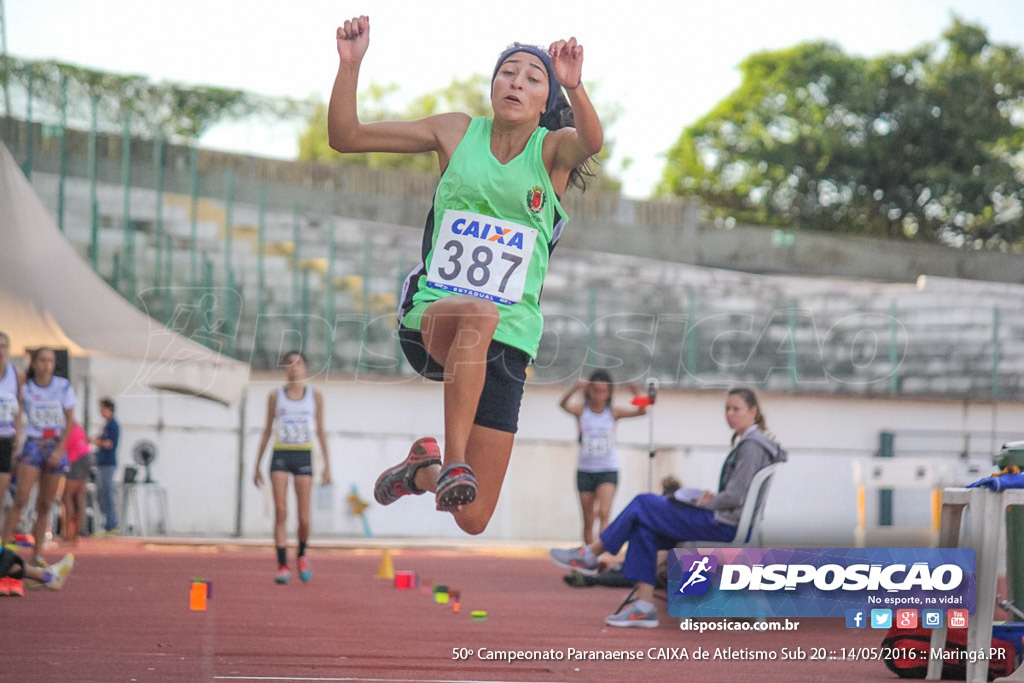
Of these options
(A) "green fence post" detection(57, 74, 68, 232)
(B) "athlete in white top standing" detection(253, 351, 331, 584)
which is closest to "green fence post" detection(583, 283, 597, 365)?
(A) "green fence post" detection(57, 74, 68, 232)

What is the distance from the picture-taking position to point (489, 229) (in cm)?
437

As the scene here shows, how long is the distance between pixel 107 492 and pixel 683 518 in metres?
8.74

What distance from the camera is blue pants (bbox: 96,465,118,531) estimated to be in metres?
14.4

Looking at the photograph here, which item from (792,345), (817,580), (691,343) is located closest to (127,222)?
(691,343)

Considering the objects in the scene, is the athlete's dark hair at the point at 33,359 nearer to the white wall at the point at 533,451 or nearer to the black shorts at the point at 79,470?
the black shorts at the point at 79,470

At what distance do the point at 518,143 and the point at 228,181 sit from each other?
13528 millimetres

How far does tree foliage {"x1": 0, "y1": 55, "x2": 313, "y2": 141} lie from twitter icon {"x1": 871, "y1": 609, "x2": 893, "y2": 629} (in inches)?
503

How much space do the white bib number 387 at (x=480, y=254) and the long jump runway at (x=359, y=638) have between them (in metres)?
1.66

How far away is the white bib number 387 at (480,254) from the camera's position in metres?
4.37

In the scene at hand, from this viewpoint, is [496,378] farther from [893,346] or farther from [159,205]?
[893,346]

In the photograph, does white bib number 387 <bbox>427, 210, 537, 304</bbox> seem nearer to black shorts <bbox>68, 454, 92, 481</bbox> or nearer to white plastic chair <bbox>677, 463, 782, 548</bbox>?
white plastic chair <bbox>677, 463, 782, 548</bbox>

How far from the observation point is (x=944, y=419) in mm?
18203

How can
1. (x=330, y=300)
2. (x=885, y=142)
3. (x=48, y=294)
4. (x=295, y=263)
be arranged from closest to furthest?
(x=48, y=294)
(x=295, y=263)
(x=330, y=300)
(x=885, y=142)

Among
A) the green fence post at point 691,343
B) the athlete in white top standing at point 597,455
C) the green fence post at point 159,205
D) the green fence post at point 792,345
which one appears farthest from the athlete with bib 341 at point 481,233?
the green fence post at point 792,345
